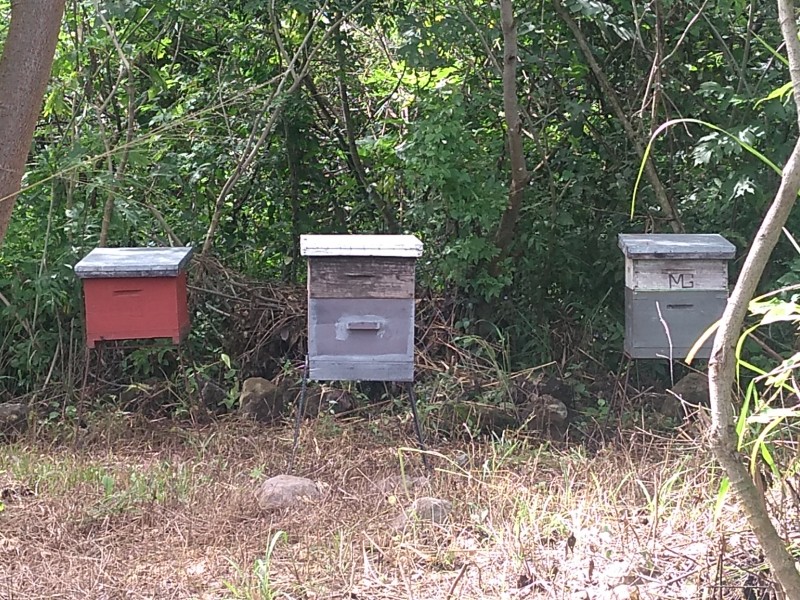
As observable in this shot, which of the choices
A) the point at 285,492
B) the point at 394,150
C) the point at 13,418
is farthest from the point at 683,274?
the point at 13,418

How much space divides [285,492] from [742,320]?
2395mm

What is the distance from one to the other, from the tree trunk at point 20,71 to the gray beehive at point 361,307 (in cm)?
130

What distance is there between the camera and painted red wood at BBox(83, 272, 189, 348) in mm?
4316

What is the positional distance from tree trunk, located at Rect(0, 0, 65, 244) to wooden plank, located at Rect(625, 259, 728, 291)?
2.80m

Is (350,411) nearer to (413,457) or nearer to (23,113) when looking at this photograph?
(413,457)

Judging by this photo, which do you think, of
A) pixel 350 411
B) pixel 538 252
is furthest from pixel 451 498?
pixel 538 252

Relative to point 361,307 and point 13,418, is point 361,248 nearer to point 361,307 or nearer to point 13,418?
point 361,307

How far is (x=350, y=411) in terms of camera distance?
5086mm

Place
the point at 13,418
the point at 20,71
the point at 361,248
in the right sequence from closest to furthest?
the point at 20,71, the point at 361,248, the point at 13,418

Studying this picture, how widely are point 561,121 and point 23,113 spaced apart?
3605mm

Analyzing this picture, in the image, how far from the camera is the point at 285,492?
148 inches

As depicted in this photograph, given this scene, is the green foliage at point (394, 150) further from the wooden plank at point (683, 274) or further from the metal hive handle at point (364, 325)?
the metal hive handle at point (364, 325)

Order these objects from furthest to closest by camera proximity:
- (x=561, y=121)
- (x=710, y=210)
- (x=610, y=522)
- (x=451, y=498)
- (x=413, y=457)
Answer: (x=561, y=121) < (x=710, y=210) < (x=413, y=457) < (x=451, y=498) < (x=610, y=522)

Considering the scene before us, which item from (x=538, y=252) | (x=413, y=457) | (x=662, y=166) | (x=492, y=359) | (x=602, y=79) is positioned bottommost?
(x=413, y=457)
